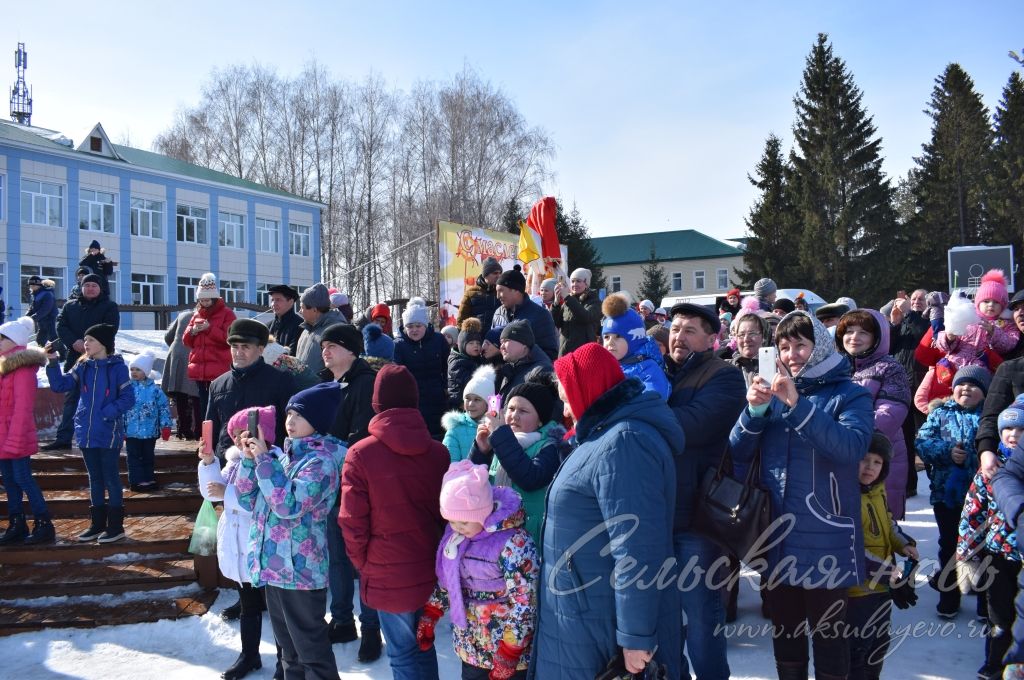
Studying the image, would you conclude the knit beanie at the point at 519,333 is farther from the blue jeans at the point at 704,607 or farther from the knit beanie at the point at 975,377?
the knit beanie at the point at 975,377

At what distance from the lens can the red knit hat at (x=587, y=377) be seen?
281 cm

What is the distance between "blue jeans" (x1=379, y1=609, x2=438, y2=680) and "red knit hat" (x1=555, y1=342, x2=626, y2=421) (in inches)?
53.0

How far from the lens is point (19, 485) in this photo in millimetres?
6367

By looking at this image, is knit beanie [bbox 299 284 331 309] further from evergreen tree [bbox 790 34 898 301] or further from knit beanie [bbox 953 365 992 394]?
evergreen tree [bbox 790 34 898 301]

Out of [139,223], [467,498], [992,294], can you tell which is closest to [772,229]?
[139,223]

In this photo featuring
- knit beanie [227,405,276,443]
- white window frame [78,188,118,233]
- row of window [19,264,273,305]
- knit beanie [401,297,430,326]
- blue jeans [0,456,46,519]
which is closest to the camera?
knit beanie [227,405,276,443]

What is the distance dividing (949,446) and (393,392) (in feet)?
11.4

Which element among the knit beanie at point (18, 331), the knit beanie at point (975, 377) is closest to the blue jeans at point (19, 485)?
the knit beanie at point (18, 331)

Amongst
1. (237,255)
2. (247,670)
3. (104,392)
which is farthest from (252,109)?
(247,670)

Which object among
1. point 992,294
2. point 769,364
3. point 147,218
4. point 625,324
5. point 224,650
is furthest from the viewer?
point 147,218

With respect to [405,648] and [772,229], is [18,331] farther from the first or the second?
[772,229]

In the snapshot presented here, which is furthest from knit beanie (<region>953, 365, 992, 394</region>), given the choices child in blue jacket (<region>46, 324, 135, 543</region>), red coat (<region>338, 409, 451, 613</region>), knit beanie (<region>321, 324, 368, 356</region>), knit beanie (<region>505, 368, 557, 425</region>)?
child in blue jacket (<region>46, 324, 135, 543</region>)

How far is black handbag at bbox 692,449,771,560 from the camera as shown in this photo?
310 centimetres

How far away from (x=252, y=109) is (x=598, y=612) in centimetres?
4118
